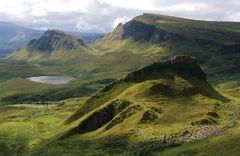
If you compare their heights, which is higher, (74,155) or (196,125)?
(196,125)

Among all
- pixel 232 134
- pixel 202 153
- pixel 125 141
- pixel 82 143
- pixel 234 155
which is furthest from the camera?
pixel 82 143

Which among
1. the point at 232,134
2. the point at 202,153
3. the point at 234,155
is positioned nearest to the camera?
the point at 234,155

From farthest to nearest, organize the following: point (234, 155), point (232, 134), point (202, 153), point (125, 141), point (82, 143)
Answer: point (82, 143) < point (125, 141) < point (232, 134) < point (202, 153) < point (234, 155)

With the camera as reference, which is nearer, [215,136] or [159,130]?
[215,136]

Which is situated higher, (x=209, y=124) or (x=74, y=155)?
(x=209, y=124)

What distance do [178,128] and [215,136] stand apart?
69.8 feet

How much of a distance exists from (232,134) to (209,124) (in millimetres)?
23888

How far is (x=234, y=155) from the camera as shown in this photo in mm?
134375

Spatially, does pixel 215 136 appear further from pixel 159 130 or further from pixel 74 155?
pixel 74 155

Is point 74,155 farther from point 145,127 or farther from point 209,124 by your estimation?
point 209,124

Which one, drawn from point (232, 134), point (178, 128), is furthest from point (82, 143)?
point (232, 134)

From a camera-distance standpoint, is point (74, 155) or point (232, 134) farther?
point (74, 155)

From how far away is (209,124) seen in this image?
18175cm

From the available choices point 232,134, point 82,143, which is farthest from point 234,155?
point 82,143
